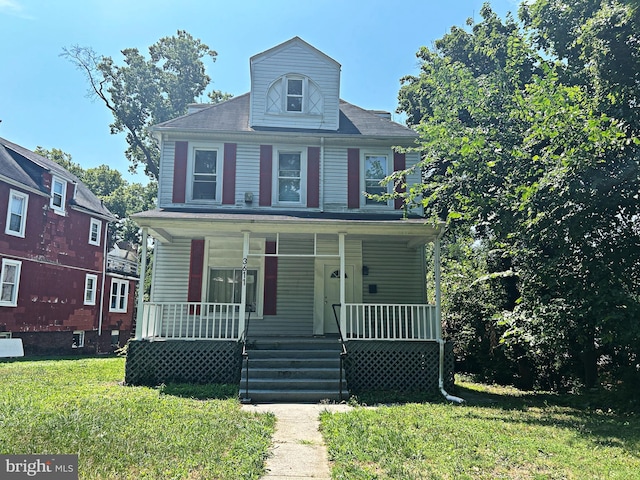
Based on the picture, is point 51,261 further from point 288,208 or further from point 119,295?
point 288,208

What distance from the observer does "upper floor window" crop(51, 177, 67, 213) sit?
60.3ft

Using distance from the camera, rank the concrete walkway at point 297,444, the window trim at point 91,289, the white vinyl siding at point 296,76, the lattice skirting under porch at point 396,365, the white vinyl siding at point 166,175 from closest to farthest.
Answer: the concrete walkway at point 297,444 → the lattice skirting under porch at point 396,365 → the white vinyl siding at point 166,175 → the white vinyl siding at point 296,76 → the window trim at point 91,289

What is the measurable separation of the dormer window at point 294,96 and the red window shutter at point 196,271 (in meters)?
4.12

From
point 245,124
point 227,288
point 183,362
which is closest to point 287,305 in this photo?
point 227,288

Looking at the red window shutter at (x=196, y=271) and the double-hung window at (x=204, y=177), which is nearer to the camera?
the red window shutter at (x=196, y=271)

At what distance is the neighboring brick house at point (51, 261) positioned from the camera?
1627cm

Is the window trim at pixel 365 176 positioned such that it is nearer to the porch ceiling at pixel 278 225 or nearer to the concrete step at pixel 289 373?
the porch ceiling at pixel 278 225

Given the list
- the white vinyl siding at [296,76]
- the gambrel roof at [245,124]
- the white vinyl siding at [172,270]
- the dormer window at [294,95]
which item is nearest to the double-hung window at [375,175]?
the gambrel roof at [245,124]

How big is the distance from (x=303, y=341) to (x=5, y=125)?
55.4 ft

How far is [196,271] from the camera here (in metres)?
11.1

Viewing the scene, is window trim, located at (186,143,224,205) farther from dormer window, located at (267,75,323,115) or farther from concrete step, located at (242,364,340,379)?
concrete step, located at (242,364,340,379)

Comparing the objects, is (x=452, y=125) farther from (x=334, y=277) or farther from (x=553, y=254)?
(x=334, y=277)

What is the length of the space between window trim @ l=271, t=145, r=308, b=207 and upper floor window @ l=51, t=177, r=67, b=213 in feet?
37.2

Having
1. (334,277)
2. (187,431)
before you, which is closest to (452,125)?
(334,277)
